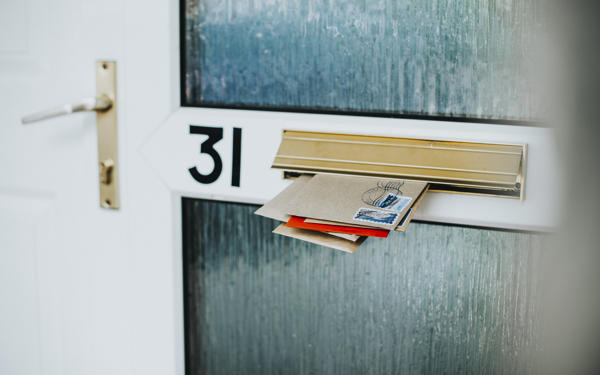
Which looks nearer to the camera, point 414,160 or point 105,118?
point 414,160

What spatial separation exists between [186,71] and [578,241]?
68 cm

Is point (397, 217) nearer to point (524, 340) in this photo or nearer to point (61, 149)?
point (524, 340)

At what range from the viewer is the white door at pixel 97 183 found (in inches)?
38.8

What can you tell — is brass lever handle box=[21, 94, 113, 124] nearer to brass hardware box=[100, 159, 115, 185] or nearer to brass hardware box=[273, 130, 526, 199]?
brass hardware box=[100, 159, 115, 185]

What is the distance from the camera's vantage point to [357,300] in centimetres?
99

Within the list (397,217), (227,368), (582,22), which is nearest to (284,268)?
(227,368)

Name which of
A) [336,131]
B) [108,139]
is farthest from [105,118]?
[336,131]

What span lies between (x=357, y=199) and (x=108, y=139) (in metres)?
0.49

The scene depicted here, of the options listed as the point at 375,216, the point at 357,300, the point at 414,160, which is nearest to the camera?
the point at 375,216

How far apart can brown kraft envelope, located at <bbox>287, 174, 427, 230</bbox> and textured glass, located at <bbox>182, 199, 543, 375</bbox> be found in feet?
0.46

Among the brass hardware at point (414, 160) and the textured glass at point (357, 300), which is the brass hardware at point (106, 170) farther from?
the brass hardware at point (414, 160)

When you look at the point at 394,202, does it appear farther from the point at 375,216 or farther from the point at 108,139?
the point at 108,139

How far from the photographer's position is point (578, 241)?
70 centimetres

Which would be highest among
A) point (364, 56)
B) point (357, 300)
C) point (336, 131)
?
point (364, 56)
